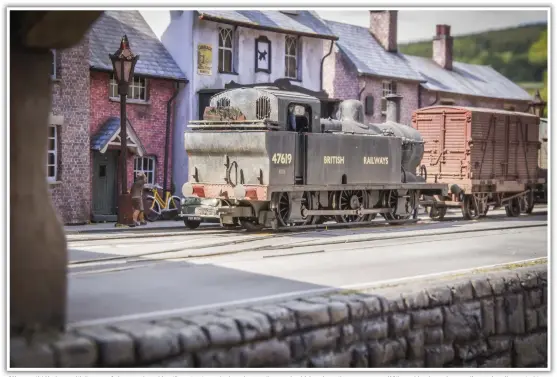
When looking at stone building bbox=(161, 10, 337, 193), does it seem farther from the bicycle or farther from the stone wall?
the stone wall

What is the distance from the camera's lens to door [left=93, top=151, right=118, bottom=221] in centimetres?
2361

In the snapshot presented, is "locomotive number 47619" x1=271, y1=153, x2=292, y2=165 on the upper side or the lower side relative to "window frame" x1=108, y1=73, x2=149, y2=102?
lower

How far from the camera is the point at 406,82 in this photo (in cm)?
3531

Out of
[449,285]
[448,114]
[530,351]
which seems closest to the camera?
[449,285]

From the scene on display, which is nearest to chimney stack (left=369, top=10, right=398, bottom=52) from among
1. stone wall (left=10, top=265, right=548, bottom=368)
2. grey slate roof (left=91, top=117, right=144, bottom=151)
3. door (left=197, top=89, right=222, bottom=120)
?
door (left=197, top=89, right=222, bottom=120)

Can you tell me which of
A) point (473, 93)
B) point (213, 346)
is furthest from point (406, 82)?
point (213, 346)

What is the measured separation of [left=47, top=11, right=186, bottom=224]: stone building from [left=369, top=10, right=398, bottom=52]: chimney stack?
12471 mm

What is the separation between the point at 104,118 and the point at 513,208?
1195 cm

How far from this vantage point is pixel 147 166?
25.4 m

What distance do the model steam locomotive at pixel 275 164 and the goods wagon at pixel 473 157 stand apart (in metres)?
3.86

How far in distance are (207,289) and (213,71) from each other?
1717cm

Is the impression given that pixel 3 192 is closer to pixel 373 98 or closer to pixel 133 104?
pixel 133 104

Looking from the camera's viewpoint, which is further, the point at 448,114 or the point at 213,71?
the point at 213,71

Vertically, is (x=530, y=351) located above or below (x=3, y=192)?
below
